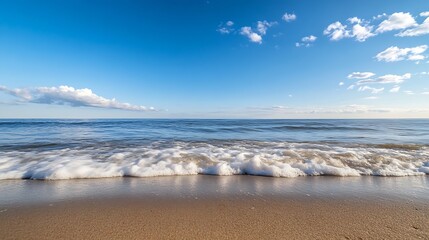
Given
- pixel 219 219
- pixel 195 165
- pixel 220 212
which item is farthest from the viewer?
pixel 195 165

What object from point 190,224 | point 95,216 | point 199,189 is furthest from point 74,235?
point 199,189

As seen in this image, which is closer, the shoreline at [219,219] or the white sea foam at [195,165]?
the shoreline at [219,219]

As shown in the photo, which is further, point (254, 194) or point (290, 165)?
point (290, 165)

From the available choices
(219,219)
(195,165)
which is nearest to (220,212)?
Answer: (219,219)

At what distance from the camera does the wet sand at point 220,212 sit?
2.34m

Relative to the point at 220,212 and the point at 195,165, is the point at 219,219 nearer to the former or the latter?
the point at 220,212

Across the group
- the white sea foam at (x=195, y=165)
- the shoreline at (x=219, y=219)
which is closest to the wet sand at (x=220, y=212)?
the shoreline at (x=219, y=219)

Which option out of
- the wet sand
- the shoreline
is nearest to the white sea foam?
the wet sand

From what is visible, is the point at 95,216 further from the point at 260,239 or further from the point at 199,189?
the point at 260,239

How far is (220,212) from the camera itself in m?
2.85

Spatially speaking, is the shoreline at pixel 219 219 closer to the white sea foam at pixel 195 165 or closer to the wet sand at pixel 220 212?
the wet sand at pixel 220 212

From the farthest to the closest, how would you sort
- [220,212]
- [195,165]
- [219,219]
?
1. [195,165]
2. [220,212]
3. [219,219]

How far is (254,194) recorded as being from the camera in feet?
11.6

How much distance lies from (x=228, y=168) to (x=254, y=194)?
1.56 metres
